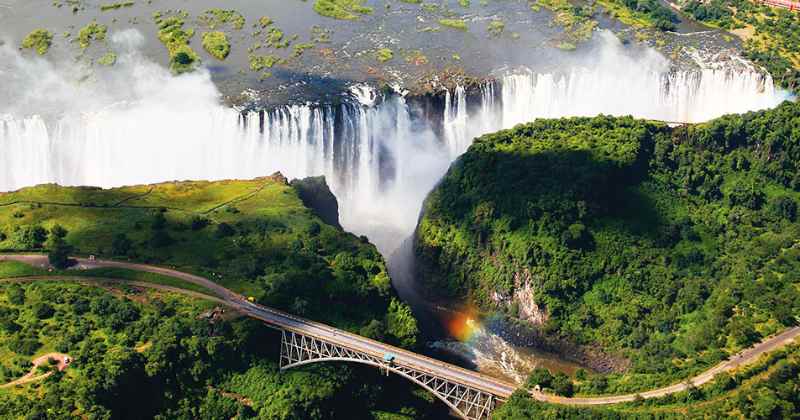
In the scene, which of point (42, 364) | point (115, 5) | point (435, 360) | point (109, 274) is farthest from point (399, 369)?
point (115, 5)

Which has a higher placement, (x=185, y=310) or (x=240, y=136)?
(x=240, y=136)

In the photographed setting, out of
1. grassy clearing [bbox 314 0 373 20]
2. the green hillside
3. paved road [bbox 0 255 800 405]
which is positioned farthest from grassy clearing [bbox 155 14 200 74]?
paved road [bbox 0 255 800 405]

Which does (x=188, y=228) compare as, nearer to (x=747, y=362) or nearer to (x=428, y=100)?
(x=428, y=100)

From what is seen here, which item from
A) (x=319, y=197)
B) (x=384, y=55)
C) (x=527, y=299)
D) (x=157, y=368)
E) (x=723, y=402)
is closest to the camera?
(x=723, y=402)

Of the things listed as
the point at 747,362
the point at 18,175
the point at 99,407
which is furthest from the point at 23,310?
the point at 747,362

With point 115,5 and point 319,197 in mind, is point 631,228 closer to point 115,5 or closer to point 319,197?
point 319,197

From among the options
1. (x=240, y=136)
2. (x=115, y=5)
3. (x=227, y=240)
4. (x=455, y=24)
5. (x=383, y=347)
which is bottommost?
(x=383, y=347)

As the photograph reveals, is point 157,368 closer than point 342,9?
Yes

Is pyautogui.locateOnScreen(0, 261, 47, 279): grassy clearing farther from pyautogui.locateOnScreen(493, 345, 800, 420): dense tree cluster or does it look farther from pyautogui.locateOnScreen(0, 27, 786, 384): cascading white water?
pyautogui.locateOnScreen(493, 345, 800, 420): dense tree cluster

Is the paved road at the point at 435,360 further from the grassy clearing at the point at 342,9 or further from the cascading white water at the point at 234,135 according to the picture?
A: the grassy clearing at the point at 342,9
